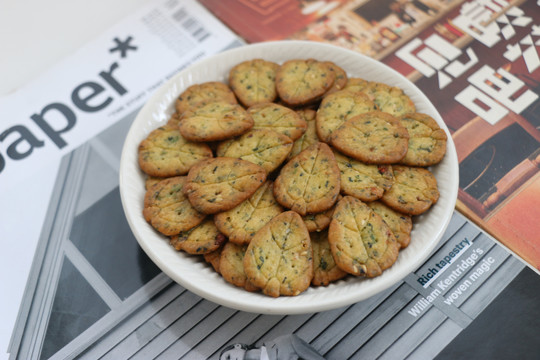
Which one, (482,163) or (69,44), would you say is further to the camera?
(69,44)

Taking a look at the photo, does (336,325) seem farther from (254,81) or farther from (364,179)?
(254,81)

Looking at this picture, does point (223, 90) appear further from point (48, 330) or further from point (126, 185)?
point (48, 330)

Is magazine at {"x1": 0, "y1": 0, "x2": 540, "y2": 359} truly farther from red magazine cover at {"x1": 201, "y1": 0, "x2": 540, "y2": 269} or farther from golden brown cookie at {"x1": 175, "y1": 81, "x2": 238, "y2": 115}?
golden brown cookie at {"x1": 175, "y1": 81, "x2": 238, "y2": 115}

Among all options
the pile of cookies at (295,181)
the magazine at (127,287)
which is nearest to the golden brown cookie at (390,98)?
the pile of cookies at (295,181)

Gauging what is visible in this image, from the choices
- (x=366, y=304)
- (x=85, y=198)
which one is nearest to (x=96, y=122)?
(x=85, y=198)

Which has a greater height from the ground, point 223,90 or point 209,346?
point 223,90

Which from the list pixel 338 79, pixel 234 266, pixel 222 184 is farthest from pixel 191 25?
pixel 234 266

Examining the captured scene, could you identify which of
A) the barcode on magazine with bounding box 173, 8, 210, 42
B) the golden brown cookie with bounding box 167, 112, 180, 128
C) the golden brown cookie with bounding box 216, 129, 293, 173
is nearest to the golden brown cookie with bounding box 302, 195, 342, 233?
the golden brown cookie with bounding box 216, 129, 293, 173
